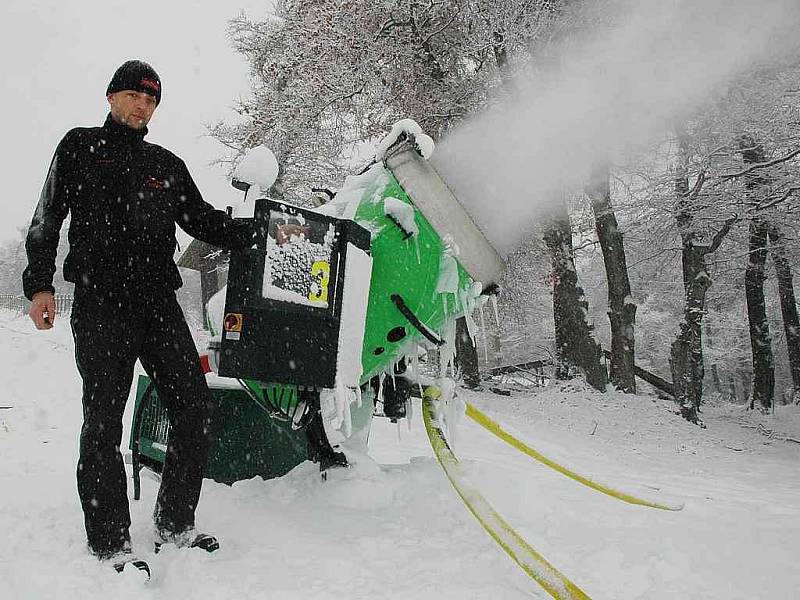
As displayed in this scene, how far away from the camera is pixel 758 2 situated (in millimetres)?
4543

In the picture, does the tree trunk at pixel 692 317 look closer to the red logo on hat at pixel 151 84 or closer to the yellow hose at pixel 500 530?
the yellow hose at pixel 500 530

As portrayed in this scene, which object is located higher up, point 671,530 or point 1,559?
point 671,530

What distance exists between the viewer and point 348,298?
232cm

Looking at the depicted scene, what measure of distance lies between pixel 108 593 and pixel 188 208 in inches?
52.0

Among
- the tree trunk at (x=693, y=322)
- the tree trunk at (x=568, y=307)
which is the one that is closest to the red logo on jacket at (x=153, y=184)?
the tree trunk at (x=568, y=307)

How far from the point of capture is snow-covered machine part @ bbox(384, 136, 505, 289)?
8.28 feet

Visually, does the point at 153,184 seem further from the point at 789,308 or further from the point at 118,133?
the point at 789,308

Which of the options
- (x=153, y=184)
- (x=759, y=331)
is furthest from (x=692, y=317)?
(x=153, y=184)

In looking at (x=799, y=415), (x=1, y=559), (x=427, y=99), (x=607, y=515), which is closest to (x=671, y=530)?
(x=607, y=515)

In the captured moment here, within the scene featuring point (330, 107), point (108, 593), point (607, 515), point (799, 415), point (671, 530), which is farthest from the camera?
point (799, 415)

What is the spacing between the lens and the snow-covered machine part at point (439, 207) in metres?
2.52

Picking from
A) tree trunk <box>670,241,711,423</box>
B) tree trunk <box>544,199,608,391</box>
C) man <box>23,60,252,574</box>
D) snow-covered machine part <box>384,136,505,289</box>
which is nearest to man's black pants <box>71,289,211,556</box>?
man <box>23,60,252,574</box>

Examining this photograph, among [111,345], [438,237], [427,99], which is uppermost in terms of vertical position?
[427,99]

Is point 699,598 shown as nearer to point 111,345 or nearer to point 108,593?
point 108,593
